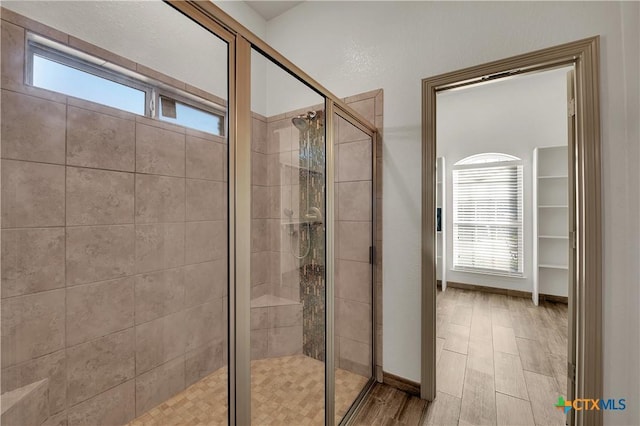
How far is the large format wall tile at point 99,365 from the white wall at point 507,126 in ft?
15.1

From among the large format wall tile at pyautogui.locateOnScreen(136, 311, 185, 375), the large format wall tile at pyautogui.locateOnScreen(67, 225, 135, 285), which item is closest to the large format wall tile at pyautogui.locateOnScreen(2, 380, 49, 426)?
the large format wall tile at pyautogui.locateOnScreen(136, 311, 185, 375)

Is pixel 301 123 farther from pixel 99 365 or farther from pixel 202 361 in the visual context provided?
pixel 99 365

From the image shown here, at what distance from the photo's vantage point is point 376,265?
82.9 inches

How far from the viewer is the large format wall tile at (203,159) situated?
47.1 inches

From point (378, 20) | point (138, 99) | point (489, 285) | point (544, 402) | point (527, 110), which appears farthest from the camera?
point (489, 285)

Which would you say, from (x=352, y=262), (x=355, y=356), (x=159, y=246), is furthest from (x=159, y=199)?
(x=355, y=356)

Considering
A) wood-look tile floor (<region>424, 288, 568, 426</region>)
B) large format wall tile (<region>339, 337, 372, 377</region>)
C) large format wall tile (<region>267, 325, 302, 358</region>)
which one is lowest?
wood-look tile floor (<region>424, 288, 568, 426</region>)

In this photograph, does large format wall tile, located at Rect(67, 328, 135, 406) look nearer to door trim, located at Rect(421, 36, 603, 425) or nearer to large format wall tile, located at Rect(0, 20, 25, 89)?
large format wall tile, located at Rect(0, 20, 25, 89)

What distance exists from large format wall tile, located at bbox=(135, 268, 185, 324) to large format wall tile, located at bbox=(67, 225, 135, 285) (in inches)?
4.1

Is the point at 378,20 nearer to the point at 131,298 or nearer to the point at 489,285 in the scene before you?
the point at 131,298

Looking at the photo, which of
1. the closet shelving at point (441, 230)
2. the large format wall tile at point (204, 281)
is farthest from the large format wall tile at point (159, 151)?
the closet shelving at point (441, 230)

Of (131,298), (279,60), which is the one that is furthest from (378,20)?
(131,298)

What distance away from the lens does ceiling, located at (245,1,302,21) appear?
255cm

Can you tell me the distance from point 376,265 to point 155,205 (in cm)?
155
